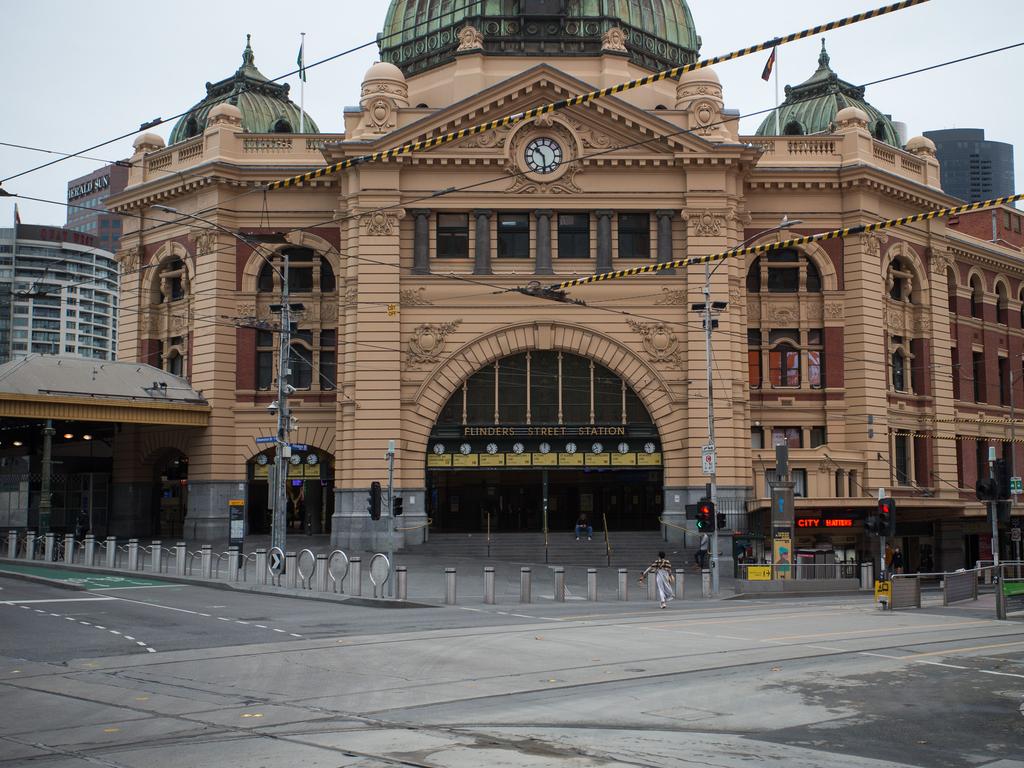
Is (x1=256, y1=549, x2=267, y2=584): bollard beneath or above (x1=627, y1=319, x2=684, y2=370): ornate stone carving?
beneath

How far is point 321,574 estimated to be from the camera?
111ft

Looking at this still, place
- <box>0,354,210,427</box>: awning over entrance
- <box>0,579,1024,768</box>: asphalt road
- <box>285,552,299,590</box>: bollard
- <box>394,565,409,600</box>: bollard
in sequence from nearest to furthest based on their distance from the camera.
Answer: <box>0,579,1024,768</box>: asphalt road < <box>394,565,409,600</box>: bollard < <box>285,552,299,590</box>: bollard < <box>0,354,210,427</box>: awning over entrance

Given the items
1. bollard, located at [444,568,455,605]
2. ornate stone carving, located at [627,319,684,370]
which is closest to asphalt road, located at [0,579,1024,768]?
bollard, located at [444,568,455,605]

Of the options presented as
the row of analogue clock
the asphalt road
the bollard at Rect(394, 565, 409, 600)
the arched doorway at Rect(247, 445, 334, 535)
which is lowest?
the asphalt road

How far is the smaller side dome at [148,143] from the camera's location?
58.2 m

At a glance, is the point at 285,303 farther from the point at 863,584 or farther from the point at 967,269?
the point at 967,269

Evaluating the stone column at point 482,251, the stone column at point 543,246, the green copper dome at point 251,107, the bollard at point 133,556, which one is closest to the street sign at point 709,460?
the stone column at point 543,246

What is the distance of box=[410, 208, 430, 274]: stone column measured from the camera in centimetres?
5091

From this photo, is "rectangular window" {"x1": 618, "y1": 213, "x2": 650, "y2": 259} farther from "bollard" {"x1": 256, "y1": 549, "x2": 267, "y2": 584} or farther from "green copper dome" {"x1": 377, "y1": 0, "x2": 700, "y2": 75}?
"bollard" {"x1": 256, "y1": 549, "x2": 267, "y2": 584}

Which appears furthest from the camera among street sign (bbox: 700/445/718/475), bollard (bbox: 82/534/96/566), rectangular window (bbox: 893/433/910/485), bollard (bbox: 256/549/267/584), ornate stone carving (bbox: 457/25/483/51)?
rectangular window (bbox: 893/433/910/485)

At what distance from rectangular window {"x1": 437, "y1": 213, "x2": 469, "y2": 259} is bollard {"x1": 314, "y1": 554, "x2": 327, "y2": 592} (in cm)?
2076

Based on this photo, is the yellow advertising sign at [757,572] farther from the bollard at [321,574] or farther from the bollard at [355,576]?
the bollard at [321,574]

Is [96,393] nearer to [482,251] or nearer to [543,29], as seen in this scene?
[482,251]

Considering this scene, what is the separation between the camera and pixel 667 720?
48.0ft
